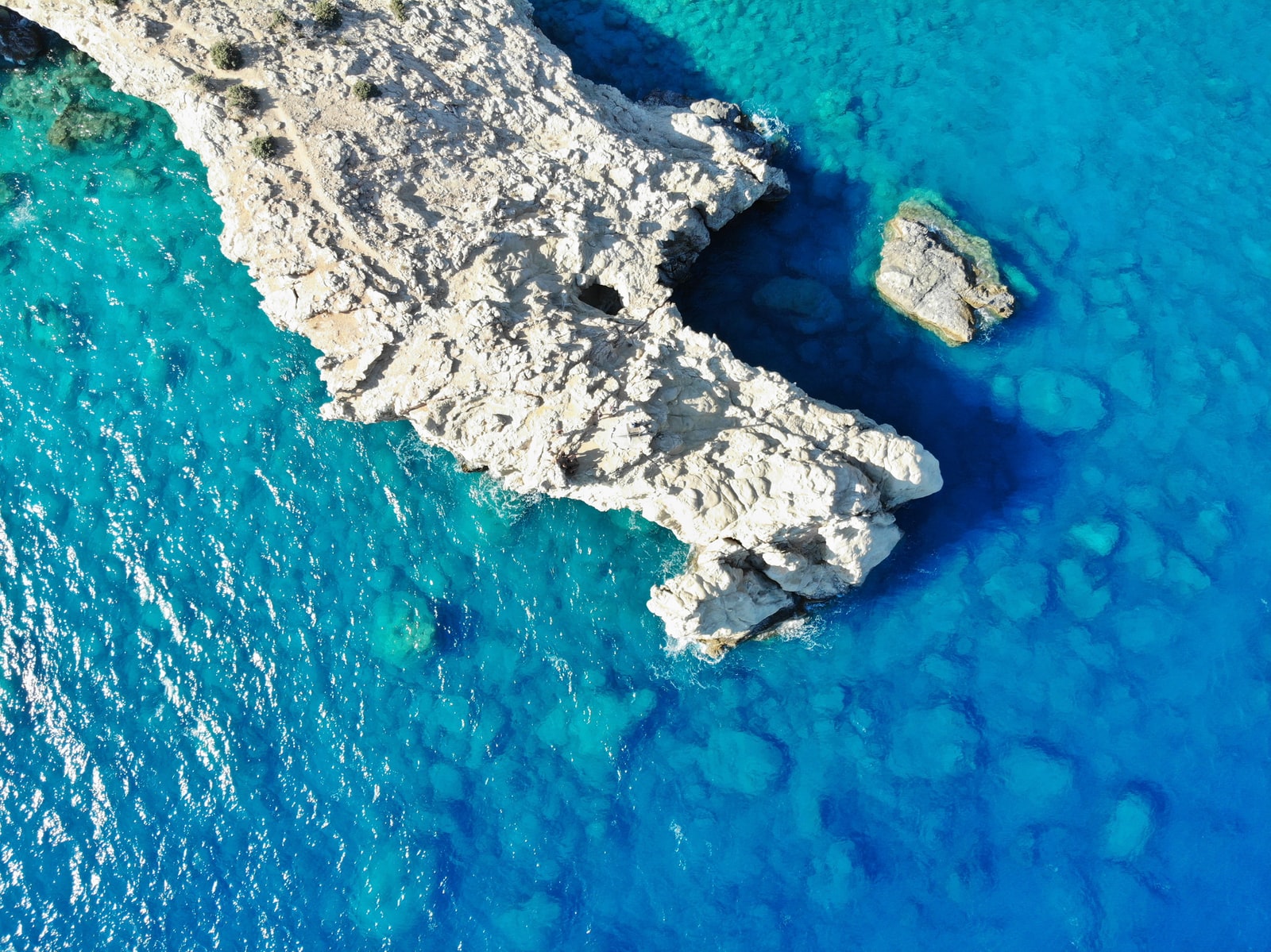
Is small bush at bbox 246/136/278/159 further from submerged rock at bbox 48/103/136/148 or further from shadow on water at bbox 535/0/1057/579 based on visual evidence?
shadow on water at bbox 535/0/1057/579

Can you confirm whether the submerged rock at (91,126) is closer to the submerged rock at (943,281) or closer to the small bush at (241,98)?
the small bush at (241,98)

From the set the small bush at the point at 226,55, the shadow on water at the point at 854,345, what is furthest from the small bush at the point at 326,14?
the shadow on water at the point at 854,345

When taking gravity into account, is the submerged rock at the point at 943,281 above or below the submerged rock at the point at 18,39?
above

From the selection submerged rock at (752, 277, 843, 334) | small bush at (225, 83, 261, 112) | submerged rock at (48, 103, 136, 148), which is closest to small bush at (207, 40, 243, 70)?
small bush at (225, 83, 261, 112)

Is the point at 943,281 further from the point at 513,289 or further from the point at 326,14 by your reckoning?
the point at 326,14

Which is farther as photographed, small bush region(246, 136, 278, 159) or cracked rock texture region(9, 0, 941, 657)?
small bush region(246, 136, 278, 159)

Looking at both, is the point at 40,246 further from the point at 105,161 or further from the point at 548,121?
the point at 548,121
